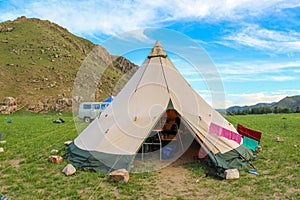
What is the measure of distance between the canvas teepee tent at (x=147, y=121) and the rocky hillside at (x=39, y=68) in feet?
89.9

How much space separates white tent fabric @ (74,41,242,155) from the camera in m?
7.32

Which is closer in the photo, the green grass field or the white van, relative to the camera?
the green grass field

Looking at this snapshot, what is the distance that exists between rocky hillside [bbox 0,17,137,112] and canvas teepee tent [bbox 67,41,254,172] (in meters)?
27.4

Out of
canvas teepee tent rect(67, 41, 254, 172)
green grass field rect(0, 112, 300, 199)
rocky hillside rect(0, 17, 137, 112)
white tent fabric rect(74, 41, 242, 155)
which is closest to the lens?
green grass field rect(0, 112, 300, 199)

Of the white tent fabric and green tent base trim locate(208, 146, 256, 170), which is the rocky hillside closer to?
the white tent fabric

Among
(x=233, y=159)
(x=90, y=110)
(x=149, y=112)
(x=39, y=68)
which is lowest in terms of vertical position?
(x=233, y=159)

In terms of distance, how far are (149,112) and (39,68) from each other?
169ft

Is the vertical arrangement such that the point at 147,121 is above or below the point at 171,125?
above

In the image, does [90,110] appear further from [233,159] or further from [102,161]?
[233,159]

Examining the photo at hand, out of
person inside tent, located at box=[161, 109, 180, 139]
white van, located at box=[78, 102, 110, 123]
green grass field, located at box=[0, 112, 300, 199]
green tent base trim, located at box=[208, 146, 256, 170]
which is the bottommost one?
green grass field, located at box=[0, 112, 300, 199]

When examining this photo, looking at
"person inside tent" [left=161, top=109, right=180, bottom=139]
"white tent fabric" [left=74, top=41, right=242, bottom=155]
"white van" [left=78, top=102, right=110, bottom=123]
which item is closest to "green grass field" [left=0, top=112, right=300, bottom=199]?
"white tent fabric" [left=74, top=41, right=242, bottom=155]

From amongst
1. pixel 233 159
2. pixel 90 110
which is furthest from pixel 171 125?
pixel 90 110

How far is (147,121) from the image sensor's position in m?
7.70

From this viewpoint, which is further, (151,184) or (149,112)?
(149,112)
